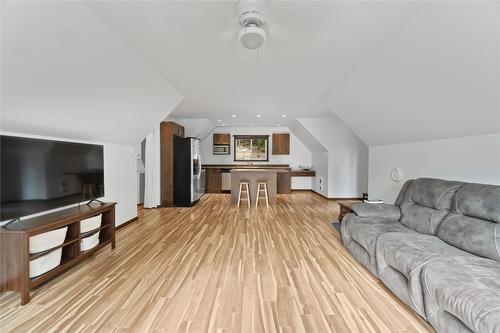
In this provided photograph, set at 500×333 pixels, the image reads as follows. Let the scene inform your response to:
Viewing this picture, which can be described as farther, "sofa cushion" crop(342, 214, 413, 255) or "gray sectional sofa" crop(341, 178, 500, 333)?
"sofa cushion" crop(342, 214, 413, 255)

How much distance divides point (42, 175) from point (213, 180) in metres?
5.76

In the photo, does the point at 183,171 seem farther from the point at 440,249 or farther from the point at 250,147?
the point at 440,249

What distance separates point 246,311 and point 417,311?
1.29m

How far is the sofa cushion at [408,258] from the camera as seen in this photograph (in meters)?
1.61

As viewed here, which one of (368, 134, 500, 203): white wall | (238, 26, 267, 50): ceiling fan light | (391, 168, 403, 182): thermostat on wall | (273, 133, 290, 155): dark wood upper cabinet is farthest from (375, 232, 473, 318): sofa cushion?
(273, 133, 290, 155): dark wood upper cabinet

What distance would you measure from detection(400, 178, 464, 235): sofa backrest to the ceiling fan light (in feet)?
8.03

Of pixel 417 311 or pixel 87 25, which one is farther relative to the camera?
pixel 87 25

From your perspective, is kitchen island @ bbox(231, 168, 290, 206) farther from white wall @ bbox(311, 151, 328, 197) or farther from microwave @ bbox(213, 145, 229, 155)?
microwave @ bbox(213, 145, 229, 155)

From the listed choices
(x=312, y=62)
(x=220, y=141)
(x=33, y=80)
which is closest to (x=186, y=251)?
(x=33, y=80)

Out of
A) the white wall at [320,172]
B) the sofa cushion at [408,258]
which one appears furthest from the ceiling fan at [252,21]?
the white wall at [320,172]

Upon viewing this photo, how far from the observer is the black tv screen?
1.82 meters

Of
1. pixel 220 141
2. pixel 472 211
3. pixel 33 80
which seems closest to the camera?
pixel 33 80

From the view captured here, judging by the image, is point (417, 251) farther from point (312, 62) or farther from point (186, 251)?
point (186, 251)

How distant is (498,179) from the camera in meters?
2.15
